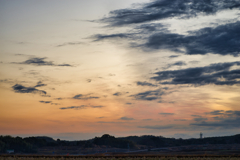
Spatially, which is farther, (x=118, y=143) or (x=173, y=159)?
(x=118, y=143)

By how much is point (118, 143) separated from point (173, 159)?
486ft

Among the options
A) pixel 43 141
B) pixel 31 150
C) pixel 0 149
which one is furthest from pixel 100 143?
pixel 0 149

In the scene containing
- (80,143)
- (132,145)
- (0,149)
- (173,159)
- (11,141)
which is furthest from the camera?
(132,145)

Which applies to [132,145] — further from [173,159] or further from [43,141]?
[173,159]

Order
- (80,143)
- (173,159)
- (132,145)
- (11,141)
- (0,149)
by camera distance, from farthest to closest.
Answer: (132,145) → (80,143) → (11,141) → (0,149) → (173,159)

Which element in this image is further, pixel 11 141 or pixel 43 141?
pixel 43 141

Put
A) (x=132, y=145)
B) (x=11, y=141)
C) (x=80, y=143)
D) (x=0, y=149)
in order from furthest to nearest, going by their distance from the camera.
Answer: (x=132, y=145), (x=80, y=143), (x=11, y=141), (x=0, y=149)

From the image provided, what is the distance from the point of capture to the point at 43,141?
616 feet

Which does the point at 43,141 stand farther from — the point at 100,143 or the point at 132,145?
the point at 132,145

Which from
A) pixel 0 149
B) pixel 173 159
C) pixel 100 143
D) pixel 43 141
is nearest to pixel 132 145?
pixel 100 143

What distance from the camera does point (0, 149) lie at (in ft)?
452

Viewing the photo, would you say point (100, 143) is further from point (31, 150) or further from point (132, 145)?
point (31, 150)

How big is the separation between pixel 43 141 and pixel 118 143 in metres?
53.5

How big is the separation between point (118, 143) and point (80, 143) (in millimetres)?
29403
